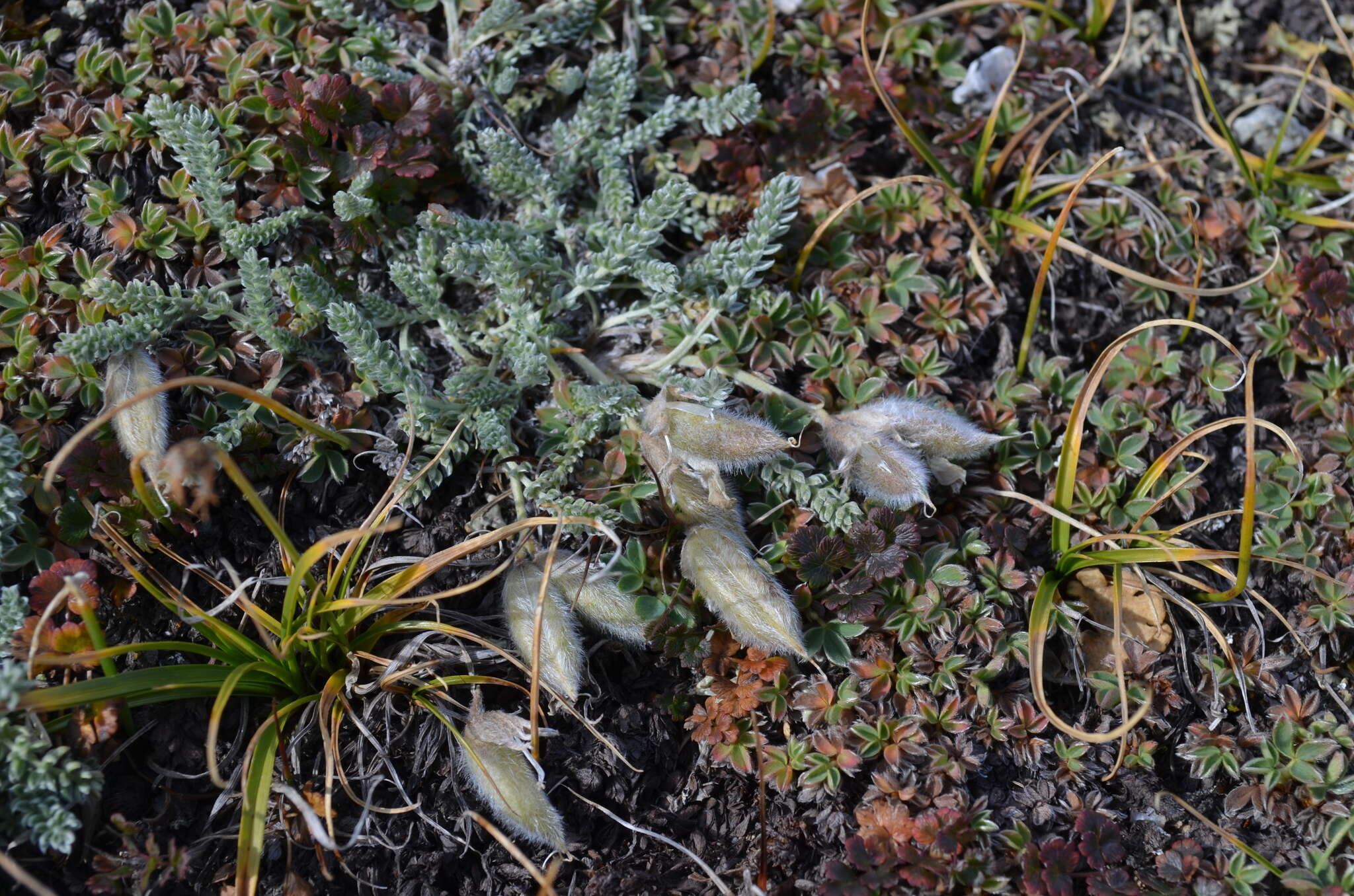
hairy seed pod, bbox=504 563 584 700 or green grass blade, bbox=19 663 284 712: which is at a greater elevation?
green grass blade, bbox=19 663 284 712

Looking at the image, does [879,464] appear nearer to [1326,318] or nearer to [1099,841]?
[1099,841]

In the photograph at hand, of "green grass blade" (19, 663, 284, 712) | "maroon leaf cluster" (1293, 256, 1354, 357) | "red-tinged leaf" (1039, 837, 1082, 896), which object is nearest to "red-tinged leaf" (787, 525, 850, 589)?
"red-tinged leaf" (1039, 837, 1082, 896)

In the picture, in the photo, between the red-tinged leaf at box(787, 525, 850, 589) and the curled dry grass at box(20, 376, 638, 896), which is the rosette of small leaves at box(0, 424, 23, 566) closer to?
the curled dry grass at box(20, 376, 638, 896)

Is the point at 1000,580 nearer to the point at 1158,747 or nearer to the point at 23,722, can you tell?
the point at 1158,747

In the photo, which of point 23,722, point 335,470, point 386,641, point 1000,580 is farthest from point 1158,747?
point 23,722

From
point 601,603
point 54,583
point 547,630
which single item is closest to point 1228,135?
point 601,603
